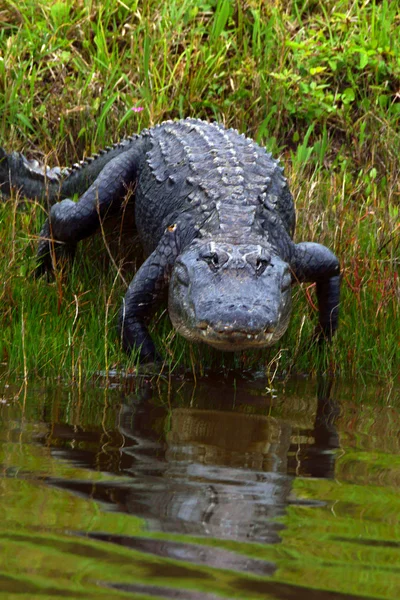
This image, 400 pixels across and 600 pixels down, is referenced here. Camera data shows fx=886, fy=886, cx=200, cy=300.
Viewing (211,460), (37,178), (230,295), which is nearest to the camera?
(211,460)

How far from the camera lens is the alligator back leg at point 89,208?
5.40 metres

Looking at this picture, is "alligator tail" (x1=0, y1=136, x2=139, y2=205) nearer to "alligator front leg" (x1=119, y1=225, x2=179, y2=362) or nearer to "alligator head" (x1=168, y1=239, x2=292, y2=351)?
"alligator front leg" (x1=119, y1=225, x2=179, y2=362)

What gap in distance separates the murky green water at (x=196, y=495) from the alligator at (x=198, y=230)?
44 centimetres

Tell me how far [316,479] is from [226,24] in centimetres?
576

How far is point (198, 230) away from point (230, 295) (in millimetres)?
902

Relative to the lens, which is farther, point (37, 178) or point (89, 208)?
point (37, 178)

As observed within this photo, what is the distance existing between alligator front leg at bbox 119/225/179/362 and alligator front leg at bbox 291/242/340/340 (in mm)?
693

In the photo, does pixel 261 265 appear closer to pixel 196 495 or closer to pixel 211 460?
pixel 211 460

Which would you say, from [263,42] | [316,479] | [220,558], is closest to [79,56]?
[263,42]

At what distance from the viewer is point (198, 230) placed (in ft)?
15.5

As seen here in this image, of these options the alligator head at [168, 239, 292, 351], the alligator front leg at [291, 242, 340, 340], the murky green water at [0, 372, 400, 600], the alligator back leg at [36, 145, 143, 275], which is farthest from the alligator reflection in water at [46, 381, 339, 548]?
the alligator back leg at [36, 145, 143, 275]

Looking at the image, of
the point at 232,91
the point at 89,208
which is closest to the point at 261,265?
the point at 89,208

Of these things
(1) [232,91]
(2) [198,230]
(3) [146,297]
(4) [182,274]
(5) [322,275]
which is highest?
(1) [232,91]

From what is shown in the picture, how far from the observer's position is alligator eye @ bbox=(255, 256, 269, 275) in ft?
13.6
